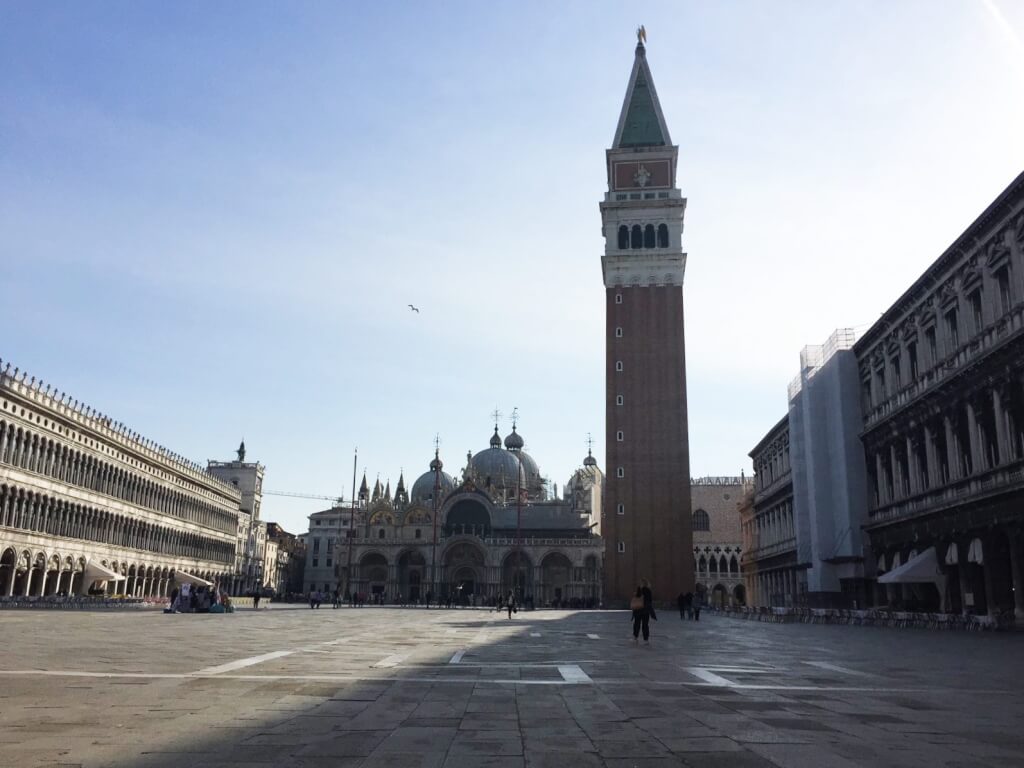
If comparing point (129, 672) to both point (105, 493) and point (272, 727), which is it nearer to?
Answer: point (272, 727)

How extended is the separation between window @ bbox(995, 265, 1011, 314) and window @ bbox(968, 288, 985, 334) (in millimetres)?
1230

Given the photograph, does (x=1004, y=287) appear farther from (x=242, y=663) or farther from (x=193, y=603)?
(x=193, y=603)

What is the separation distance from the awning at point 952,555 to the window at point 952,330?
6.96m

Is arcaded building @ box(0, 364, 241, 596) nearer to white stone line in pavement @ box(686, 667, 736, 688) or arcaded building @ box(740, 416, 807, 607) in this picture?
arcaded building @ box(740, 416, 807, 607)

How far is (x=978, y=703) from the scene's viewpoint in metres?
9.05

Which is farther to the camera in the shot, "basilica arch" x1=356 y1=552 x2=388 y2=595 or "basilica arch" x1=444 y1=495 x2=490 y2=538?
"basilica arch" x1=444 y1=495 x2=490 y2=538

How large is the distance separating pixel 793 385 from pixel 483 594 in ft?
152

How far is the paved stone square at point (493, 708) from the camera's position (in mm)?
5848

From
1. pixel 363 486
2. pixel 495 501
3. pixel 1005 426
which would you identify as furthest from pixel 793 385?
pixel 363 486

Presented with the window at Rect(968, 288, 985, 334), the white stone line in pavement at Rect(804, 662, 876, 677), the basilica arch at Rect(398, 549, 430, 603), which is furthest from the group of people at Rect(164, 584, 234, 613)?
the basilica arch at Rect(398, 549, 430, 603)

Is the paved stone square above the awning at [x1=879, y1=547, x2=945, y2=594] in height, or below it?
below

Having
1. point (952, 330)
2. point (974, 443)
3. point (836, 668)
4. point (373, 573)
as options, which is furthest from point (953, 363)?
point (373, 573)

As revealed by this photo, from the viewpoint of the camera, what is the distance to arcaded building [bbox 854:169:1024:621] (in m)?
25.5

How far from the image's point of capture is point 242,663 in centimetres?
1222
